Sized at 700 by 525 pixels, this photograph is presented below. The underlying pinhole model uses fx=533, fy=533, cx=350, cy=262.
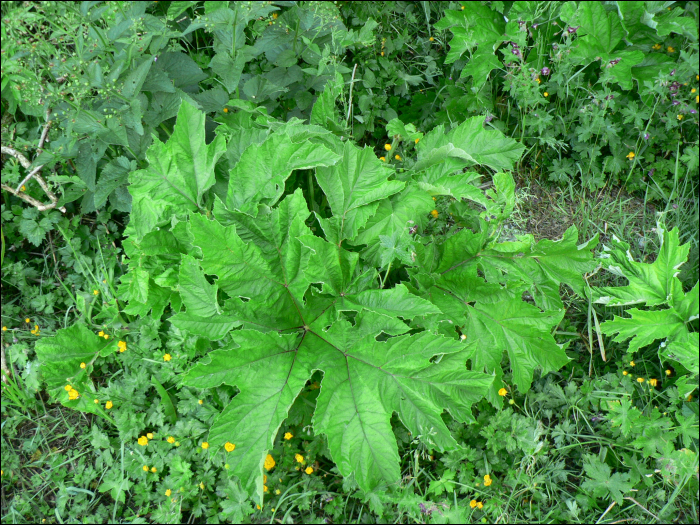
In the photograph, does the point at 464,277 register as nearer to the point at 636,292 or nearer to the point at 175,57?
the point at 636,292

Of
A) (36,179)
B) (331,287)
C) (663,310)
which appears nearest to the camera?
(331,287)

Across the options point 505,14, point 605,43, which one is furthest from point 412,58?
point 605,43

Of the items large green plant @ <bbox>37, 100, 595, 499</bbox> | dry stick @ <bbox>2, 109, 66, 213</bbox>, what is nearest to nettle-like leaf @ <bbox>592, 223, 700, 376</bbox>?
large green plant @ <bbox>37, 100, 595, 499</bbox>

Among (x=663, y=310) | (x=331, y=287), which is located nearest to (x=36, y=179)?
(x=331, y=287)

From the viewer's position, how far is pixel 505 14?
9.68ft

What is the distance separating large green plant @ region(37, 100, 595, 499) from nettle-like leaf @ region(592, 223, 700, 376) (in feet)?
0.83

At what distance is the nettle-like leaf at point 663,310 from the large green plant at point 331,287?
0.25 metres

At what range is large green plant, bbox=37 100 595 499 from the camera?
1.88m

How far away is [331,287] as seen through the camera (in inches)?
81.1

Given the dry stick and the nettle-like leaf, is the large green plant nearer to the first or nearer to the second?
the nettle-like leaf

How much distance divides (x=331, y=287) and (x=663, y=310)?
4.70 ft

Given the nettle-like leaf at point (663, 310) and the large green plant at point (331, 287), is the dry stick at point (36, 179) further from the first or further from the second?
the nettle-like leaf at point (663, 310)

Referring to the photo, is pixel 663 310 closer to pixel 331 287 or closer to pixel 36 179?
pixel 331 287

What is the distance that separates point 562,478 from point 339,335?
123 cm
